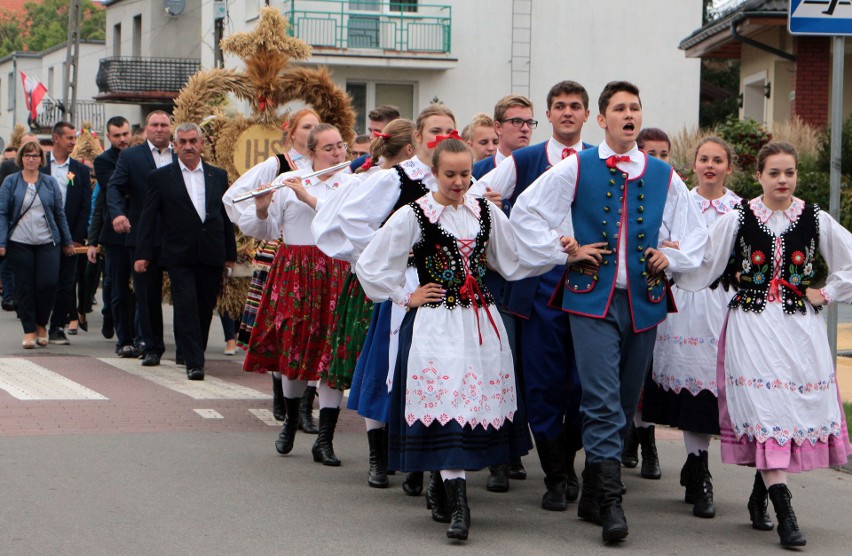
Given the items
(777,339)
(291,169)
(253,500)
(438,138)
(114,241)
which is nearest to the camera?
(777,339)

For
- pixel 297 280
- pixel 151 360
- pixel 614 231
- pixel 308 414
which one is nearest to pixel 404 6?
pixel 151 360

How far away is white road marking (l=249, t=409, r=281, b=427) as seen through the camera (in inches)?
384

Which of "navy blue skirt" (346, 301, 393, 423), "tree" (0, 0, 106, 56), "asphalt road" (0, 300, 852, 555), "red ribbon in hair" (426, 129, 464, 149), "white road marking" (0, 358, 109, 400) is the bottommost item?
"asphalt road" (0, 300, 852, 555)

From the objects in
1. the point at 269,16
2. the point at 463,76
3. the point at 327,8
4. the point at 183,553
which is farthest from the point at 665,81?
the point at 183,553

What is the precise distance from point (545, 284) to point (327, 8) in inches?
1107

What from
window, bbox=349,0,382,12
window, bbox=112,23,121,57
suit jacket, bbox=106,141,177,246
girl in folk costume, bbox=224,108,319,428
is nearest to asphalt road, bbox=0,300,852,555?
girl in folk costume, bbox=224,108,319,428

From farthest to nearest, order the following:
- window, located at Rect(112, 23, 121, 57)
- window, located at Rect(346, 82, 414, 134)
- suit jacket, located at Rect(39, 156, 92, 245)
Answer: window, located at Rect(112, 23, 121, 57)
window, located at Rect(346, 82, 414, 134)
suit jacket, located at Rect(39, 156, 92, 245)

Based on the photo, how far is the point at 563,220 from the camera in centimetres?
691

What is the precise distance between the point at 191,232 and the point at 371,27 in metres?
23.1

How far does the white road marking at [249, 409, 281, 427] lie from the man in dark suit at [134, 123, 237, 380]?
64.5 inches

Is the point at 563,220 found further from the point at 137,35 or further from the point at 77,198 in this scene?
the point at 137,35

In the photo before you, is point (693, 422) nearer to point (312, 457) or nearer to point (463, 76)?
point (312, 457)

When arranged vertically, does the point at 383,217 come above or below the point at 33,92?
→ below

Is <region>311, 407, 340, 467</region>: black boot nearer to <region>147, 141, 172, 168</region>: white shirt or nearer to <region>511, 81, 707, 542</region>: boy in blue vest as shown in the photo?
<region>511, 81, 707, 542</region>: boy in blue vest
